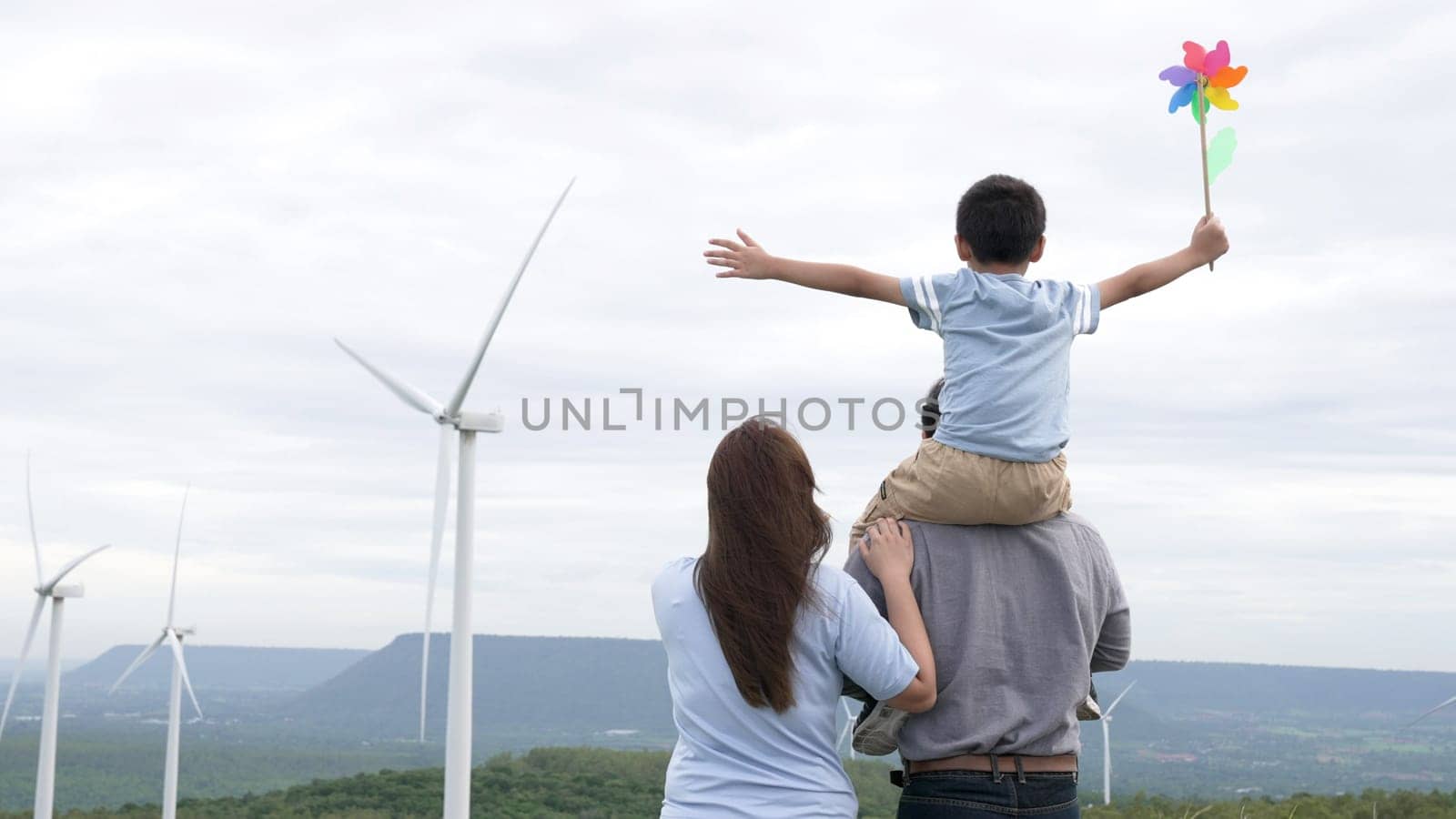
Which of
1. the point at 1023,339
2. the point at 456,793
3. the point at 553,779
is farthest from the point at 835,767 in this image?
the point at 553,779

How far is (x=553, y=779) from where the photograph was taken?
12256 cm

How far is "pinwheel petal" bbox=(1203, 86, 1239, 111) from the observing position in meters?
6.41

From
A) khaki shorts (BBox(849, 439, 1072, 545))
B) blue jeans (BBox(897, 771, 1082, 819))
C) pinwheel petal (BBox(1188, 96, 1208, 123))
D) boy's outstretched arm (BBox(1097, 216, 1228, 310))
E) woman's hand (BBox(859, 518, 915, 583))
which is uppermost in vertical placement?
pinwheel petal (BBox(1188, 96, 1208, 123))

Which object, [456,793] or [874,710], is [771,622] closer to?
[874,710]

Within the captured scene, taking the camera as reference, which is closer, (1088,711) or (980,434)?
(980,434)

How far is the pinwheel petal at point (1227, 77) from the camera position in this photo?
6.41 meters

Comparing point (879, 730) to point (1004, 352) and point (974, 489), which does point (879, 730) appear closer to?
point (974, 489)

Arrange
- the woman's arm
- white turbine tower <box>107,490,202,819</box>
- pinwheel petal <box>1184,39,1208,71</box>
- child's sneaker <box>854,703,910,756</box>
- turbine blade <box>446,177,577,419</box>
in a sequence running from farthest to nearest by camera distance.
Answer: white turbine tower <box>107,490,202,819</box> → turbine blade <box>446,177,577,419</box> → pinwheel petal <box>1184,39,1208,71</box> → child's sneaker <box>854,703,910,756</box> → the woman's arm

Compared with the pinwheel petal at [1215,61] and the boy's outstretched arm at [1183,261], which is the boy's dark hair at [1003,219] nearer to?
the boy's outstretched arm at [1183,261]

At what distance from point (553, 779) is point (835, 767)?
12183cm

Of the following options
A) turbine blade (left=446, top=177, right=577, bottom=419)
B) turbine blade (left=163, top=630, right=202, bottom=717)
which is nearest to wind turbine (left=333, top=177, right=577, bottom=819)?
turbine blade (left=446, top=177, right=577, bottom=419)

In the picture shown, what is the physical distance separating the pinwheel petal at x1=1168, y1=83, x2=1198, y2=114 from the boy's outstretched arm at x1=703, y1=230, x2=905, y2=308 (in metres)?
1.74

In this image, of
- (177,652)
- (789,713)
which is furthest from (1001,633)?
(177,652)

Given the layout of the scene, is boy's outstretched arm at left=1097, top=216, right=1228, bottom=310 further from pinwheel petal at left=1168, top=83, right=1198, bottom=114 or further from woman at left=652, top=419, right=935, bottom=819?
woman at left=652, top=419, right=935, bottom=819
